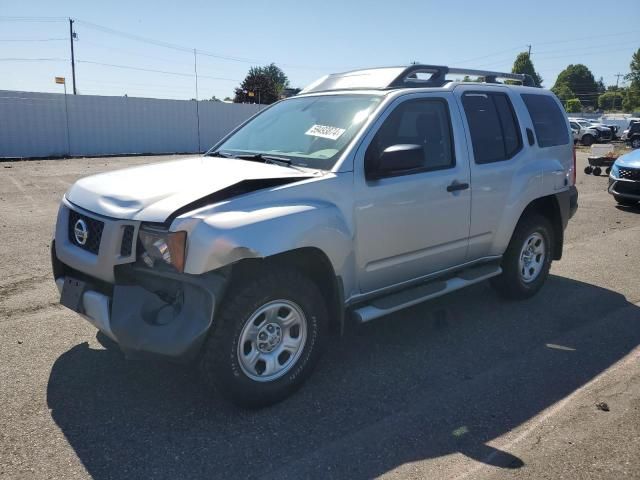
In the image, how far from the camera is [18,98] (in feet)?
68.8

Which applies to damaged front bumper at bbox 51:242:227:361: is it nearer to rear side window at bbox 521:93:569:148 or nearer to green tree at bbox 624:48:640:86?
rear side window at bbox 521:93:569:148

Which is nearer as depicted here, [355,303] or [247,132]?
[355,303]

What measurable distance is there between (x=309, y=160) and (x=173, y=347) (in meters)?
1.66

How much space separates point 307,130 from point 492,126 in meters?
1.83

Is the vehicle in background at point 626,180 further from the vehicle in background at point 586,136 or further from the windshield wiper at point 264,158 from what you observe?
the vehicle in background at point 586,136

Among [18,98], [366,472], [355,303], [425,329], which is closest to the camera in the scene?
[366,472]

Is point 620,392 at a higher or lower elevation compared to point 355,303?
lower

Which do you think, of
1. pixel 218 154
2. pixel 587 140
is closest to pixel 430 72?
pixel 218 154

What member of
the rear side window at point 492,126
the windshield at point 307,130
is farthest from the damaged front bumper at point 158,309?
the rear side window at point 492,126

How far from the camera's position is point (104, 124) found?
23.9 meters

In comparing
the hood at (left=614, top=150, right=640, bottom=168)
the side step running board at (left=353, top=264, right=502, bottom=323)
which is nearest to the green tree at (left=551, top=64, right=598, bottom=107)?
the hood at (left=614, top=150, right=640, bottom=168)

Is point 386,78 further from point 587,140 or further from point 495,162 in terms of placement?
point 587,140

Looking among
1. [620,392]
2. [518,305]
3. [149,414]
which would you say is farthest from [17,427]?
[518,305]

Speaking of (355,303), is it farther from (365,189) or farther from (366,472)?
(366,472)
